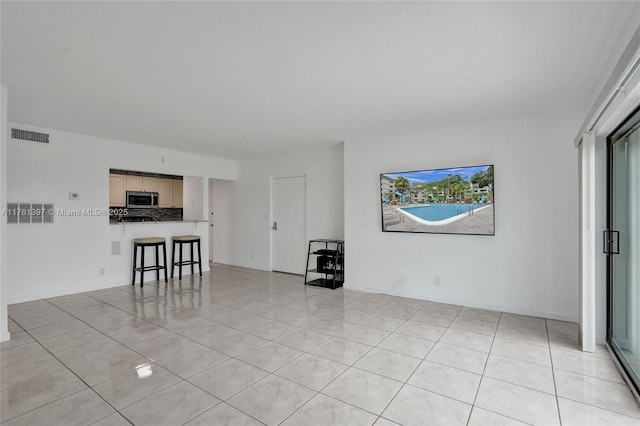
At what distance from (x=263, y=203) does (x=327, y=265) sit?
214cm

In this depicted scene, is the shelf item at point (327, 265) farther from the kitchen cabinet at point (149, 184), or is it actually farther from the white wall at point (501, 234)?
the kitchen cabinet at point (149, 184)

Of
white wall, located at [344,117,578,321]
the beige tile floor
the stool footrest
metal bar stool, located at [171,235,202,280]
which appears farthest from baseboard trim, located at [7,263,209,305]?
white wall, located at [344,117,578,321]

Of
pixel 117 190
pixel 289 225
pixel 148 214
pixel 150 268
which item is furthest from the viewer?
pixel 148 214

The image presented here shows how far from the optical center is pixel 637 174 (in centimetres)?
238

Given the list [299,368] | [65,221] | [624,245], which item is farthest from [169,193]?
[624,245]

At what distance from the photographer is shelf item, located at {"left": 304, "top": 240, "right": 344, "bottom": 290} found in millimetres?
5422

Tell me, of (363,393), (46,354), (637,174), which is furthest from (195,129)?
(637,174)

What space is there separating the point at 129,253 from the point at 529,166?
625 cm

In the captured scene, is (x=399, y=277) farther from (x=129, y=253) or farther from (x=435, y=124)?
(x=129, y=253)

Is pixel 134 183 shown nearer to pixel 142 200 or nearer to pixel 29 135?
pixel 142 200

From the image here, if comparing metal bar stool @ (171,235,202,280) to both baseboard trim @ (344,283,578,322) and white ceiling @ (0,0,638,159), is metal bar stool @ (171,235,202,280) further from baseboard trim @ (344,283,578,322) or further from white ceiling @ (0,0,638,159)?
baseboard trim @ (344,283,578,322)

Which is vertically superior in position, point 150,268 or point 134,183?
point 134,183

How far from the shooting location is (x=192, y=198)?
23.3 ft

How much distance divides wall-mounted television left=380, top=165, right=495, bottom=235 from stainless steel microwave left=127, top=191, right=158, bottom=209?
5.38 m
